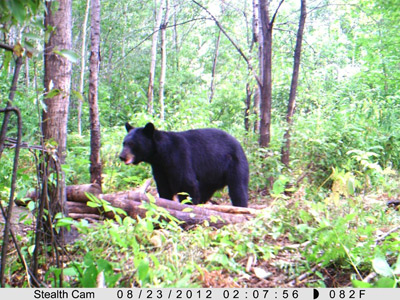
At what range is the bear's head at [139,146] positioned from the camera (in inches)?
247

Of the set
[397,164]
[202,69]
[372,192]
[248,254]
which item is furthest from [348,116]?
[202,69]

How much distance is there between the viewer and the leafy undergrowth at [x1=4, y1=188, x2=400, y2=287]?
2645 millimetres

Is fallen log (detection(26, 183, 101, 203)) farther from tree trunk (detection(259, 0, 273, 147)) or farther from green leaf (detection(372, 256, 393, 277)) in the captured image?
tree trunk (detection(259, 0, 273, 147))

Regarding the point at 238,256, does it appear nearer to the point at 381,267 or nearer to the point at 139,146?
the point at 381,267

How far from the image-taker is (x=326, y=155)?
6.98 meters

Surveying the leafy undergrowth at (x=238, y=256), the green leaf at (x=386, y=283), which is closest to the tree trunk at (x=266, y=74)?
the leafy undergrowth at (x=238, y=256)

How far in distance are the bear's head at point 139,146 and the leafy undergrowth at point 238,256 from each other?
2733 millimetres

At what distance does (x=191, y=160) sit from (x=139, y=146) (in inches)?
31.9

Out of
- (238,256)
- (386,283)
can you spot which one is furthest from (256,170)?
(386,283)

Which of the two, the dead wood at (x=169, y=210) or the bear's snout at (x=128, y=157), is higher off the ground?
the bear's snout at (x=128, y=157)

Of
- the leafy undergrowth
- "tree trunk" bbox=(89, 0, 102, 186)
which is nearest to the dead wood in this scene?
the leafy undergrowth

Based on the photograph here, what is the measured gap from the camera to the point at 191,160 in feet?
21.1

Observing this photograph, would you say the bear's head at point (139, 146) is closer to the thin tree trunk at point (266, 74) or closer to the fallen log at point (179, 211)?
the fallen log at point (179, 211)

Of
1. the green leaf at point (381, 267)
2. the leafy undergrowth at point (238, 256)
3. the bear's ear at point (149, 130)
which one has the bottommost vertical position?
the leafy undergrowth at point (238, 256)
